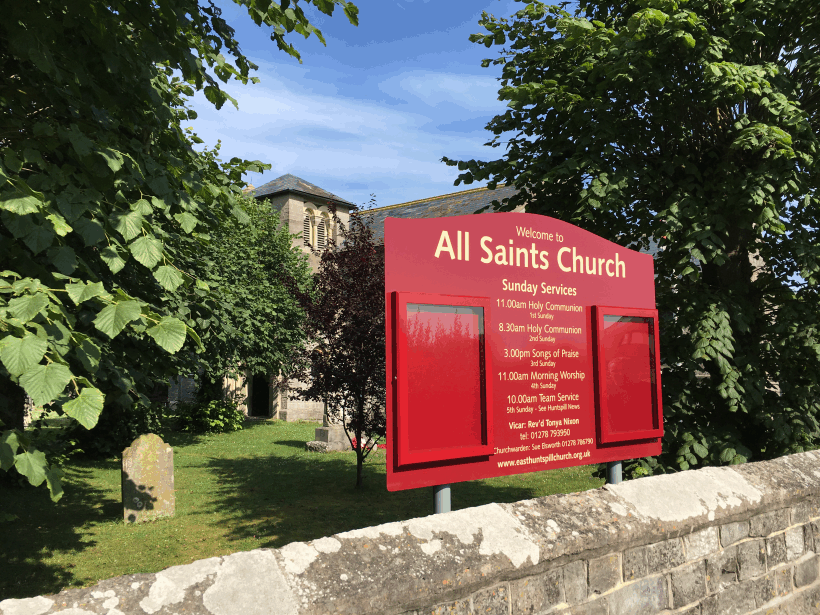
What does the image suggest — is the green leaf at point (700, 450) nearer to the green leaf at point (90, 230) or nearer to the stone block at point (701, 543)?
the stone block at point (701, 543)

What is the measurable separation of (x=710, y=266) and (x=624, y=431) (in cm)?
375

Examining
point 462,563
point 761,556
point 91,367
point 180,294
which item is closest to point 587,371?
point 761,556

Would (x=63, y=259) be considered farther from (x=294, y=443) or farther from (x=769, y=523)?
(x=294, y=443)

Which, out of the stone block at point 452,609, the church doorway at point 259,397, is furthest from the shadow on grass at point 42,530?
the church doorway at point 259,397

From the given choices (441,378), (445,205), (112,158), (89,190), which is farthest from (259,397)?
(441,378)

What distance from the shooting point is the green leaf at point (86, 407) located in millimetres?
2418

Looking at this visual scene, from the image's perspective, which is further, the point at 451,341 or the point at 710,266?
the point at 710,266

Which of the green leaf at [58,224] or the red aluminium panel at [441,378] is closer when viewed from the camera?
the green leaf at [58,224]

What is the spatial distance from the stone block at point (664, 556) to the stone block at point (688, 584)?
0.06 m

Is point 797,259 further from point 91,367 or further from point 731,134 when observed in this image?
point 91,367

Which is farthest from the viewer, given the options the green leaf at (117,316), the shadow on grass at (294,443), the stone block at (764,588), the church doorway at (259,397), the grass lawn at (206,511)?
the church doorway at (259,397)

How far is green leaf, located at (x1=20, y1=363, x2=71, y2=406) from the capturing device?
2287 mm

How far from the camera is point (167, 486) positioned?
28.2 feet

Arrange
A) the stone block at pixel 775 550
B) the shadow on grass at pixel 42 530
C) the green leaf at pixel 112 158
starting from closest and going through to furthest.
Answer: the green leaf at pixel 112 158
the stone block at pixel 775 550
the shadow on grass at pixel 42 530
